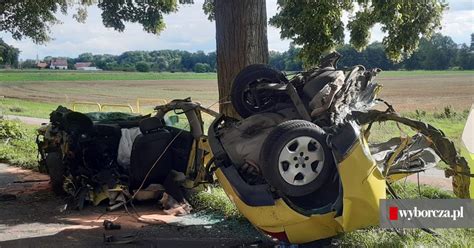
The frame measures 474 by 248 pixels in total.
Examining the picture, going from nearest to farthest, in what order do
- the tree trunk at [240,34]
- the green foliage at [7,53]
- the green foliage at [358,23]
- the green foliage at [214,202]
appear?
the green foliage at [214,202]
the tree trunk at [240,34]
the green foliage at [358,23]
the green foliage at [7,53]

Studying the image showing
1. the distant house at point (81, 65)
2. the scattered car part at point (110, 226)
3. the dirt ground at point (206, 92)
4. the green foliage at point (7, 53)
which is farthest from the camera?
the distant house at point (81, 65)

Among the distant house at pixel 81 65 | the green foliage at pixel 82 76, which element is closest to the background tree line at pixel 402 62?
the distant house at pixel 81 65

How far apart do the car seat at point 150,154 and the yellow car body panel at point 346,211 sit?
8.67 feet

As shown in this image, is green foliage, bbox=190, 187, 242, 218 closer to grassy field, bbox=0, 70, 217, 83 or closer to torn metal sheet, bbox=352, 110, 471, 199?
torn metal sheet, bbox=352, 110, 471, 199

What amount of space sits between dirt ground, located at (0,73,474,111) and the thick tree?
29.0 ft

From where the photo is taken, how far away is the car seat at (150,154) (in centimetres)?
704

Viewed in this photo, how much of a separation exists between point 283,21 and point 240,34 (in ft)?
12.5

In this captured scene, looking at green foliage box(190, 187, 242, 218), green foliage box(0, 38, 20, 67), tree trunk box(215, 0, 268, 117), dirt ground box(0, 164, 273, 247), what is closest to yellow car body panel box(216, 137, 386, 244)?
dirt ground box(0, 164, 273, 247)

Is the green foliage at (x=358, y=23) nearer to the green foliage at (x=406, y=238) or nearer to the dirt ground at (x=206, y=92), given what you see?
the green foliage at (x=406, y=238)

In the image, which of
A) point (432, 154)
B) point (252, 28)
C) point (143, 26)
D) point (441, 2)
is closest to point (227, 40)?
point (252, 28)

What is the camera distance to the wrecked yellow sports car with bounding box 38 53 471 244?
4504 mm

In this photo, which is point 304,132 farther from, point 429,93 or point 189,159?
point 429,93

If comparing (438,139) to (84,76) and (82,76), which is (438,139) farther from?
(82,76)

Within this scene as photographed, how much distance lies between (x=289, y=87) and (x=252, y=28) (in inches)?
89.7
